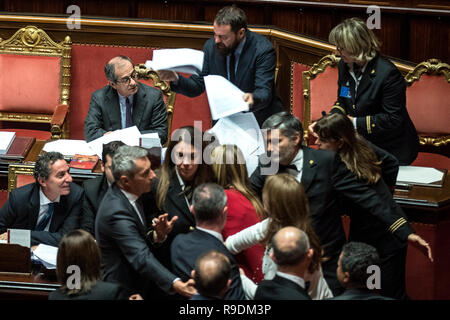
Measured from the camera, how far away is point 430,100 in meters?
4.85

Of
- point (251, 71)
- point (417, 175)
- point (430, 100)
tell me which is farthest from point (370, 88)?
point (430, 100)

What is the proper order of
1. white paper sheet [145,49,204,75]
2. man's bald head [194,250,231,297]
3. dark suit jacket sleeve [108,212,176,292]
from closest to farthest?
1. man's bald head [194,250,231,297]
2. dark suit jacket sleeve [108,212,176,292]
3. white paper sheet [145,49,204,75]

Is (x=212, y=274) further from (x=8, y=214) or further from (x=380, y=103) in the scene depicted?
(x=380, y=103)

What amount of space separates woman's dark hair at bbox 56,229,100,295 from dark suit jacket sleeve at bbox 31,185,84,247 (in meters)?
0.80

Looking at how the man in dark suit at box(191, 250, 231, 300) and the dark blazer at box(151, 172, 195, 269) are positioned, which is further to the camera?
the dark blazer at box(151, 172, 195, 269)

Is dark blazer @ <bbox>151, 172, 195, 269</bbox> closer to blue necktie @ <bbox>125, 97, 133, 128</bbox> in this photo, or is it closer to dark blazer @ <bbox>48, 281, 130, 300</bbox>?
dark blazer @ <bbox>48, 281, 130, 300</bbox>

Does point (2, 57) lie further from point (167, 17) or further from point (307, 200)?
point (307, 200)

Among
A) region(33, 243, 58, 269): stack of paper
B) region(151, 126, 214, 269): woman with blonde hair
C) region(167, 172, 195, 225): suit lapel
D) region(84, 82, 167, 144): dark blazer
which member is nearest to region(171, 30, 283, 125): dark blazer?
region(84, 82, 167, 144): dark blazer

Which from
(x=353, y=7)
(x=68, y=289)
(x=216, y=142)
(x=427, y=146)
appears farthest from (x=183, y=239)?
(x=353, y=7)

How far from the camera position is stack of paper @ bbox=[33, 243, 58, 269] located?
3387 millimetres

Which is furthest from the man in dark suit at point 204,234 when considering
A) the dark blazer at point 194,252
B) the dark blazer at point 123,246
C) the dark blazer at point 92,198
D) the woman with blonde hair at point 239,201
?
the dark blazer at point 92,198

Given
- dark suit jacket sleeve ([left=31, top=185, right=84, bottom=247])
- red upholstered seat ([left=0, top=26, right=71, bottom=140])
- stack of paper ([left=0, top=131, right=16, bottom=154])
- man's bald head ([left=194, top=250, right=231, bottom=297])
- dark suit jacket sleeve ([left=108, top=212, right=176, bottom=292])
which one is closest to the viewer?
man's bald head ([left=194, top=250, right=231, bottom=297])

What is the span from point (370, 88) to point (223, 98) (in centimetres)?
72
